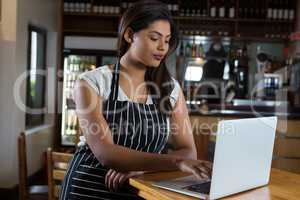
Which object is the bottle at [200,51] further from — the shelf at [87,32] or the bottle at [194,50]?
the shelf at [87,32]

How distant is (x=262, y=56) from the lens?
6.43m

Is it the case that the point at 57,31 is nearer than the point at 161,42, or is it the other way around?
the point at 161,42

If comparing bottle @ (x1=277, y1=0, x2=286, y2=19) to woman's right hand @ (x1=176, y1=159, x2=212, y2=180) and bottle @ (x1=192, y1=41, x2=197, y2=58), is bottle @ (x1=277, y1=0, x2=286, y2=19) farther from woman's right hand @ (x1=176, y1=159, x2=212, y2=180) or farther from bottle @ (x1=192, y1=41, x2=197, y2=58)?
woman's right hand @ (x1=176, y1=159, x2=212, y2=180)

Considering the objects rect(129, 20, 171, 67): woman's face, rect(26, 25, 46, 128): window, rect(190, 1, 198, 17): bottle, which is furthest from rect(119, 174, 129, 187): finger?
rect(190, 1, 198, 17): bottle

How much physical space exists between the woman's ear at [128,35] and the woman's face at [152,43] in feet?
0.06

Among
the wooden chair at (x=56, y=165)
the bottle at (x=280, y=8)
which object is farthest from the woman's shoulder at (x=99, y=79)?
the bottle at (x=280, y=8)

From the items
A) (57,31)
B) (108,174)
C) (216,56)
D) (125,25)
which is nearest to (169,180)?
(108,174)

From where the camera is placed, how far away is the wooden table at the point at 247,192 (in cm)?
99

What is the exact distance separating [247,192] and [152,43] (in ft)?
1.68

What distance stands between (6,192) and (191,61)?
341 centimetres

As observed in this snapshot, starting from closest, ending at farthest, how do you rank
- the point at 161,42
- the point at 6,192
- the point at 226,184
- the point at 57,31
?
the point at 226,184
the point at 161,42
the point at 6,192
the point at 57,31

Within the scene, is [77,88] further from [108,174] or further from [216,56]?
[216,56]

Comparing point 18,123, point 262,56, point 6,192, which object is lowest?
point 6,192

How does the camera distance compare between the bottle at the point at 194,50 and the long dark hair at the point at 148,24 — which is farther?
the bottle at the point at 194,50
